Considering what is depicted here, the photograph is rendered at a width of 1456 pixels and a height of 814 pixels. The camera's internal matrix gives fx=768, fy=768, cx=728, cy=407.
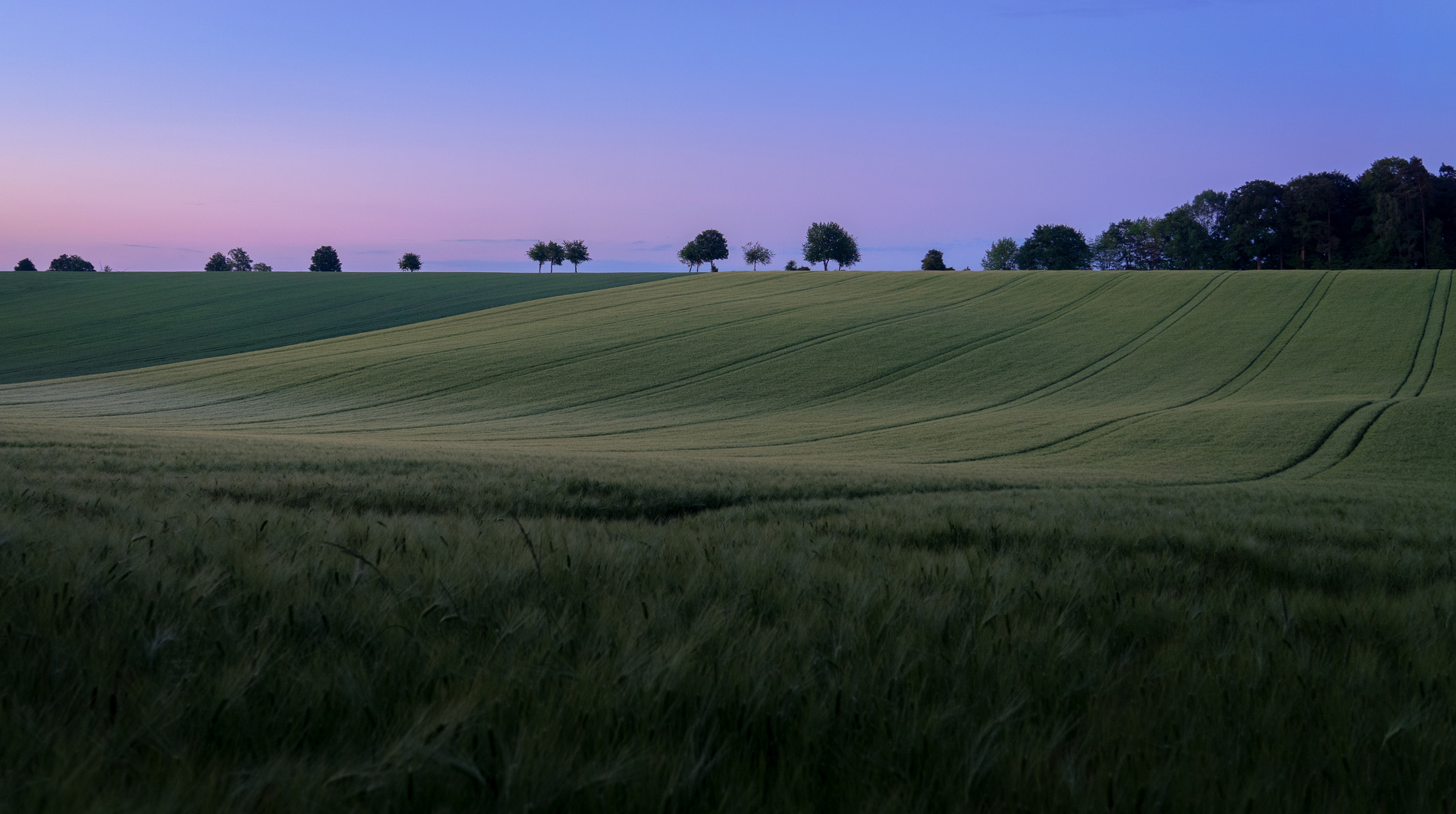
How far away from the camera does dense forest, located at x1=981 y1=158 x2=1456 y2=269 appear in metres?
74.4

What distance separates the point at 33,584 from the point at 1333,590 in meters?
4.23

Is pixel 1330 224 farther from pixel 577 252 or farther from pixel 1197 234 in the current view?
pixel 577 252

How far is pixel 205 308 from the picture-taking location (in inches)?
2276

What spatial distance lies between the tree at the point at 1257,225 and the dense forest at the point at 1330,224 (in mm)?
82

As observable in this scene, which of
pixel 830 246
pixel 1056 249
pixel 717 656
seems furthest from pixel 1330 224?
pixel 717 656

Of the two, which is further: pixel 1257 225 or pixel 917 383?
pixel 1257 225

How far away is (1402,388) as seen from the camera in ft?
89.5

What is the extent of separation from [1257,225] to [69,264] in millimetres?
170510

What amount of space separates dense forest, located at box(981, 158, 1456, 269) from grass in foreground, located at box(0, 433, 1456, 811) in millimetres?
96566

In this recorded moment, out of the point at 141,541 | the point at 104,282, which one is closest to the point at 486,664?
the point at 141,541

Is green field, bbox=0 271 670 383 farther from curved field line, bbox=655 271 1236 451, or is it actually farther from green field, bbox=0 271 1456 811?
green field, bbox=0 271 1456 811

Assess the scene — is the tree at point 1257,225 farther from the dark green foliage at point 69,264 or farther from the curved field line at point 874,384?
the dark green foliage at point 69,264

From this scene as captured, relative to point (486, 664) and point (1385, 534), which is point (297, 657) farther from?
point (1385, 534)

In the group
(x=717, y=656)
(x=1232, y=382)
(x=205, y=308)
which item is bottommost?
(x=1232, y=382)
